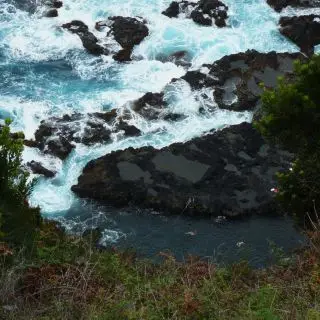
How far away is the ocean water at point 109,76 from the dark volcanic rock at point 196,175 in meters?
0.66

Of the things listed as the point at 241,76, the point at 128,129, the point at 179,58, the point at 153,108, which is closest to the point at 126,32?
the point at 179,58

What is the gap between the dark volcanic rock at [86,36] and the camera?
106 feet

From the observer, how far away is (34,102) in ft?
95.8

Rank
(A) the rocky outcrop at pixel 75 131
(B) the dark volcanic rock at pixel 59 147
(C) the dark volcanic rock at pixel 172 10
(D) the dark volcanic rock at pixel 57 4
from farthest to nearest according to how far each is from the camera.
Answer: (D) the dark volcanic rock at pixel 57 4, (C) the dark volcanic rock at pixel 172 10, (A) the rocky outcrop at pixel 75 131, (B) the dark volcanic rock at pixel 59 147

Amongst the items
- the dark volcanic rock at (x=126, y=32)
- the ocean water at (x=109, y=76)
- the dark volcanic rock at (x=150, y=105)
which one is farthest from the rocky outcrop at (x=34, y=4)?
the dark volcanic rock at (x=150, y=105)

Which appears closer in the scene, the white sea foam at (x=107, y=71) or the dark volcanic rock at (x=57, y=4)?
the white sea foam at (x=107, y=71)

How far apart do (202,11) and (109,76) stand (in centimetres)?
728

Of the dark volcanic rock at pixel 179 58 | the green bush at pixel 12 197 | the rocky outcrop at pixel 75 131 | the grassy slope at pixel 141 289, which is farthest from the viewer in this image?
the dark volcanic rock at pixel 179 58

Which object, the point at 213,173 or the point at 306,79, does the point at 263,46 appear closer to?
the point at 213,173

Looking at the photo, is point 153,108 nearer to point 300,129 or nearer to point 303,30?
point 303,30

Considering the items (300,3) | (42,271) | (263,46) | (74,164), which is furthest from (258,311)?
(300,3)

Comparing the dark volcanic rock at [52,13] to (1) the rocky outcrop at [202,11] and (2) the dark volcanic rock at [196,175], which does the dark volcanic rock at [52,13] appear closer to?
(1) the rocky outcrop at [202,11]

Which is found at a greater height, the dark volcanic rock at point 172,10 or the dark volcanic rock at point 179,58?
the dark volcanic rock at point 172,10

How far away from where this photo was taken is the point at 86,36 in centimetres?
3322
